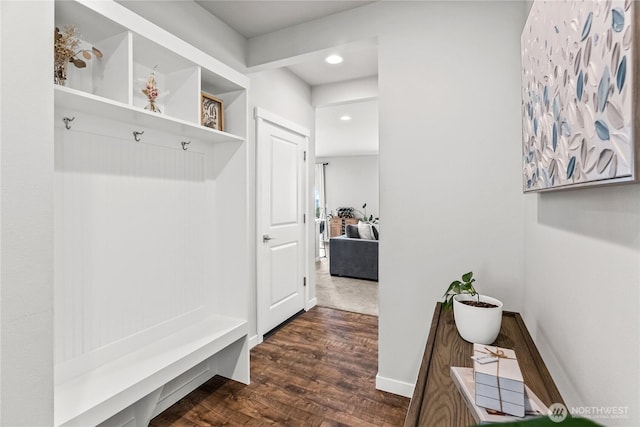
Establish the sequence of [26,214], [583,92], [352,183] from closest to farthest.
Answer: [583,92] < [26,214] < [352,183]

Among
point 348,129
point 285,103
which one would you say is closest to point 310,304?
point 285,103

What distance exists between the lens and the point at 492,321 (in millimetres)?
1216

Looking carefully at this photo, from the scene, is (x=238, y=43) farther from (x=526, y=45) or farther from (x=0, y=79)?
(x=526, y=45)

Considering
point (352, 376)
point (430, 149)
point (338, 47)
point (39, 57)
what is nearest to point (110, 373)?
point (39, 57)

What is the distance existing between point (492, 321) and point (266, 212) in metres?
2.19

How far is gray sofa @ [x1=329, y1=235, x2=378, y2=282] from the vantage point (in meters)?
5.06

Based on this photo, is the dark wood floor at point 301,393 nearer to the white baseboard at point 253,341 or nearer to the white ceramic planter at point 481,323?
the white baseboard at point 253,341

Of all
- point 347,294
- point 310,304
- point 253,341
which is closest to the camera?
point 253,341

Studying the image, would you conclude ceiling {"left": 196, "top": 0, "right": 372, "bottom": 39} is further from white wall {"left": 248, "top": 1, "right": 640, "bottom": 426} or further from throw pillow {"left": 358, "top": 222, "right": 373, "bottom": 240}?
throw pillow {"left": 358, "top": 222, "right": 373, "bottom": 240}

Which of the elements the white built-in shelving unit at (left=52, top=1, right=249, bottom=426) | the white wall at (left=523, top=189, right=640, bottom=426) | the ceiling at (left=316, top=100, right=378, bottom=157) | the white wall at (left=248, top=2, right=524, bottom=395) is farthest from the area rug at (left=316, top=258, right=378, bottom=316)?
the white wall at (left=523, top=189, right=640, bottom=426)

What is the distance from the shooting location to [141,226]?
181 centimetres

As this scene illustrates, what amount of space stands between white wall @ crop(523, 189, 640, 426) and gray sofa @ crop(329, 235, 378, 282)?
3.84m

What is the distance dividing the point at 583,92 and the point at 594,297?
47cm

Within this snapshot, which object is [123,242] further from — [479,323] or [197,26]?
[479,323]
